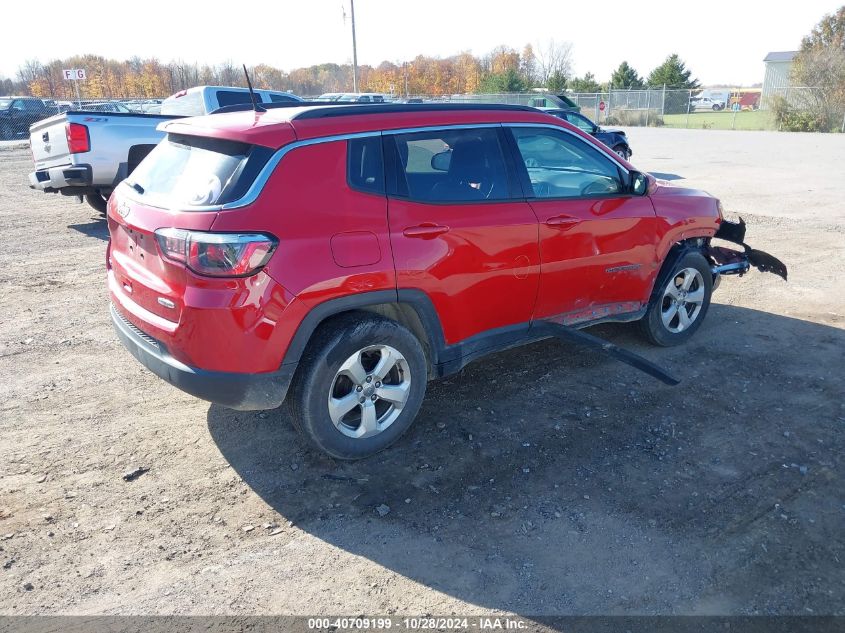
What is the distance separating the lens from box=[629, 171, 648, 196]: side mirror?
15.5 feet

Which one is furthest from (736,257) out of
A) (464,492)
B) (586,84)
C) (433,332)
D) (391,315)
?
(586,84)

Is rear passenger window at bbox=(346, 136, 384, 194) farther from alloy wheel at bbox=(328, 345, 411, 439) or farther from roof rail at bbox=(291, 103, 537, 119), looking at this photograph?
alloy wheel at bbox=(328, 345, 411, 439)

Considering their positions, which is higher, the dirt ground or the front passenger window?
the front passenger window

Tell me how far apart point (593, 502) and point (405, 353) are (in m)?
1.28

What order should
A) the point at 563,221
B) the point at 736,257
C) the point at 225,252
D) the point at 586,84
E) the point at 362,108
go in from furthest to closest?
the point at 586,84 → the point at 736,257 → the point at 563,221 → the point at 362,108 → the point at 225,252

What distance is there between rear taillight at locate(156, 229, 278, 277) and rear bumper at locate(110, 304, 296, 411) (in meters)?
0.52

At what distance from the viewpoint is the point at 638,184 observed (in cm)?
472

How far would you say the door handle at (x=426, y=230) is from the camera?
3655mm

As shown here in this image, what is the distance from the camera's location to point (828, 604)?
2.77 m

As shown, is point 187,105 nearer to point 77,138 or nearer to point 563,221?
point 77,138

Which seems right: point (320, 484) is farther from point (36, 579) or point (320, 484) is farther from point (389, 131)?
point (389, 131)

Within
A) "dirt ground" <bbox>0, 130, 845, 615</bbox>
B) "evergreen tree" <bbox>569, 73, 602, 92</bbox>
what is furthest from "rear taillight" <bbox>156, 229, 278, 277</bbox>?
"evergreen tree" <bbox>569, 73, 602, 92</bbox>

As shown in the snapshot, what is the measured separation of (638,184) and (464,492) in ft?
8.51

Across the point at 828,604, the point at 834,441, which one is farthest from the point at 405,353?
the point at 834,441
